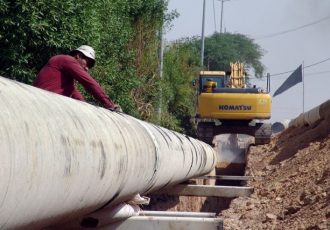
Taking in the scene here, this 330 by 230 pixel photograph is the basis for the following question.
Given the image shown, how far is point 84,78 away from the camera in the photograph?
6.83 meters

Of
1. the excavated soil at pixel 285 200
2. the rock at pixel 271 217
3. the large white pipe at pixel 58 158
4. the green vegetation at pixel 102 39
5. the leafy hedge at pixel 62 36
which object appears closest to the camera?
the large white pipe at pixel 58 158

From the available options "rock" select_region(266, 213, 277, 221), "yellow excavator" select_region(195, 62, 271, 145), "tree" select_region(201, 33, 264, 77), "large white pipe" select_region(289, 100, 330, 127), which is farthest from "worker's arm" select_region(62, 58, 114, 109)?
"tree" select_region(201, 33, 264, 77)

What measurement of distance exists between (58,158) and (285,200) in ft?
25.1

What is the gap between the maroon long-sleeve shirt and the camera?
684 centimetres

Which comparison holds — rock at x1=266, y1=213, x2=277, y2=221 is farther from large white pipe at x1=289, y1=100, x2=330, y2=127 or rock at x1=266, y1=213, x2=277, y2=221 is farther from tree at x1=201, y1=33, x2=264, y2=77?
tree at x1=201, y1=33, x2=264, y2=77

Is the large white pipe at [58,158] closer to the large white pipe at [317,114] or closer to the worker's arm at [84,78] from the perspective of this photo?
the worker's arm at [84,78]

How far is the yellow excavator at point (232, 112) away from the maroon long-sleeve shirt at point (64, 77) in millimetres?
16849

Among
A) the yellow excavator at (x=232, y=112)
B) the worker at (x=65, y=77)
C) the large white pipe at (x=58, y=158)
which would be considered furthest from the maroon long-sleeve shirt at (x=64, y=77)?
the yellow excavator at (x=232, y=112)

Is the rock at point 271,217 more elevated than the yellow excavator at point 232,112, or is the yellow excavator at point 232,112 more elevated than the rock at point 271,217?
the yellow excavator at point 232,112

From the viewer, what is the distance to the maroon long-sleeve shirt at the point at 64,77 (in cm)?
684

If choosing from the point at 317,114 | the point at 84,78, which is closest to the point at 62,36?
the point at 84,78

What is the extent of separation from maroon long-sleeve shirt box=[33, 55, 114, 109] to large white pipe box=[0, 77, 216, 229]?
164 centimetres

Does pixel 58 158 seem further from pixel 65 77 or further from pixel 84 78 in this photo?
pixel 65 77

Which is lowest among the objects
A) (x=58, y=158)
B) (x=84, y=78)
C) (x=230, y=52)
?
(x=58, y=158)
